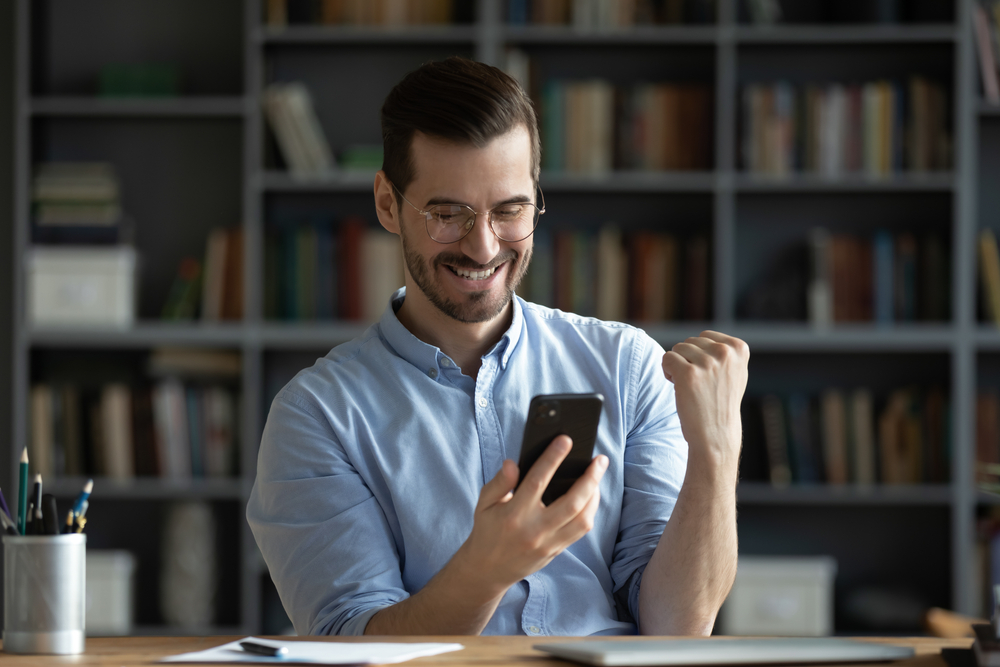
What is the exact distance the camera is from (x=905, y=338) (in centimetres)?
Answer: 295

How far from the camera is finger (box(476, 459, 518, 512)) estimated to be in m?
1.01

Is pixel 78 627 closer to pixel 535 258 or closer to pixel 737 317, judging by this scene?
pixel 535 258

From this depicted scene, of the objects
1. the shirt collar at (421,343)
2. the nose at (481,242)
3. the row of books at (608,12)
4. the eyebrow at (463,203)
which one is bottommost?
the shirt collar at (421,343)

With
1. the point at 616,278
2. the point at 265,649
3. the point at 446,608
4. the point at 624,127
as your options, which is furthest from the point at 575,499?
the point at 624,127

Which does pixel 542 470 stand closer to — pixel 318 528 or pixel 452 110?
pixel 318 528

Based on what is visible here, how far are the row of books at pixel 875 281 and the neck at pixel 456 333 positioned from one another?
A: 179 centimetres

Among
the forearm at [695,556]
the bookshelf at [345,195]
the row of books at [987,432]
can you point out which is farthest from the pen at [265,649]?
the row of books at [987,432]

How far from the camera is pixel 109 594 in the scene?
2967 mm

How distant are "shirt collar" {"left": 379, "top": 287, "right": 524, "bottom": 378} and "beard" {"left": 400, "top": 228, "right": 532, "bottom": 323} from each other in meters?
0.05

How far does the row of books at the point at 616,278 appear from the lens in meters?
3.03

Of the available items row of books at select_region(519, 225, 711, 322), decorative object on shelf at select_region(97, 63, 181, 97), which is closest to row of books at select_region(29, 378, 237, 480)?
decorative object on shelf at select_region(97, 63, 181, 97)

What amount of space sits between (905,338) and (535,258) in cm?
108

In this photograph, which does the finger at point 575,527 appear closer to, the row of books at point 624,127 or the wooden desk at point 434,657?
the wooden desk at point 434,657

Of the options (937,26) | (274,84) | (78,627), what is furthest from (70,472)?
(937,26)
